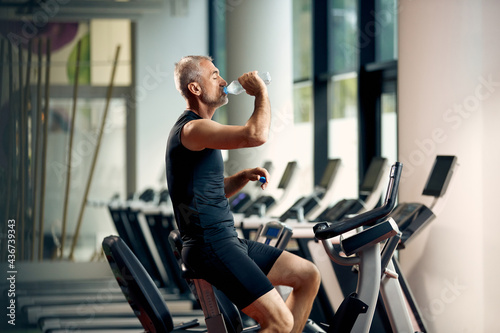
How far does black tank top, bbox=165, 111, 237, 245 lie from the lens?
8.27ft

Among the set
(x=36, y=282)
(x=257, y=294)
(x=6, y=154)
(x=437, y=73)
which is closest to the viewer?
(x=257, y=294)

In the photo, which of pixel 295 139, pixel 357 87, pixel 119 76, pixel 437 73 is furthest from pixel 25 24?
pixel 437 73

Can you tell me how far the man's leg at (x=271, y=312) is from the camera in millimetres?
2496

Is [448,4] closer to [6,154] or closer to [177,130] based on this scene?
[177,130]

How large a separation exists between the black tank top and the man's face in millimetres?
109

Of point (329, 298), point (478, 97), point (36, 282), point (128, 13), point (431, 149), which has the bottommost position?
point (36, 282)

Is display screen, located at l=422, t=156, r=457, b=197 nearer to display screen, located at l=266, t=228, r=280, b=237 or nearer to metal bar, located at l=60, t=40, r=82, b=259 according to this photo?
display screen, located at l=266, t=228, r=280, b=237

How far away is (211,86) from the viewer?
264 centimetres

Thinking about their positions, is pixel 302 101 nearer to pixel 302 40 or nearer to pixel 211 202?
pixel 302 40

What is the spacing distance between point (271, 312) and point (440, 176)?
1.33 metres

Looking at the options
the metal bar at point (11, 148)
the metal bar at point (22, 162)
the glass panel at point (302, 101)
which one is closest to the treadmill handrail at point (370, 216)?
the metal bar at point (11, 148)

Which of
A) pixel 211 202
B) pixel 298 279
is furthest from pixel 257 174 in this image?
pixel 298 279

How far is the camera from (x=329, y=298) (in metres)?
3.82

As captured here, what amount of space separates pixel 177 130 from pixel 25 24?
4843 mm
